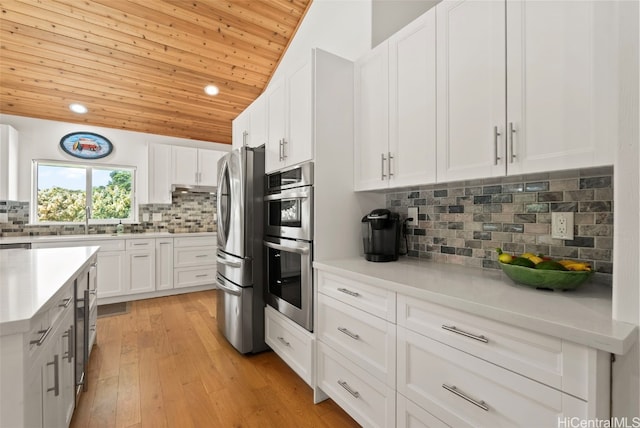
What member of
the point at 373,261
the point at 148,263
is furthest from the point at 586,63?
the point at 148,263

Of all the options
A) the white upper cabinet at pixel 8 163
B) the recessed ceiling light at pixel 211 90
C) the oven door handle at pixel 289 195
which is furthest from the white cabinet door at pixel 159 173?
the oven door handle at pixel 289 195

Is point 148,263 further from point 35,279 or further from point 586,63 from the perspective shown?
point 586,63

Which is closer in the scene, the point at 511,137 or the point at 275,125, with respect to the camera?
the point at 511,137

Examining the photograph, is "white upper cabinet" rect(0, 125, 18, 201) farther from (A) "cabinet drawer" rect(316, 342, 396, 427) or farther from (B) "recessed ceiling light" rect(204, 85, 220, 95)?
(A) "cabinet drawer" rect(316, 342, 396, 427)

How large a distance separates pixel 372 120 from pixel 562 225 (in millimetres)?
1159

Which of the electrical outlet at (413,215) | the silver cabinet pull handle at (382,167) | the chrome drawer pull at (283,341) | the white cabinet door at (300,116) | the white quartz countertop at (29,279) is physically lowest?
the chrome drawer pull at (283,341)

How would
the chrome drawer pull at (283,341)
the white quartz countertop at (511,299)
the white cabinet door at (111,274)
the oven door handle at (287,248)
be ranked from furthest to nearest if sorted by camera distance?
the white cabinet door at (111,274)
the chrome drawer pull at (283,341)
the oven door handle at (287,248)
the white quartz countertop at (511,299)

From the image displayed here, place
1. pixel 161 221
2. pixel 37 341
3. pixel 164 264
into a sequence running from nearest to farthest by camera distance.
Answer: pixel 37 341 → pixel 164 264 → pixel 161 221

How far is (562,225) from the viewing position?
1.30 m

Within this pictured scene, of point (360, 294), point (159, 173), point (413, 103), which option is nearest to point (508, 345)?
point (360, 294)

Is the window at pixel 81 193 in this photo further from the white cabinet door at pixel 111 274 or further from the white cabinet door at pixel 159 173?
the white cabinet door at pixel 111 274

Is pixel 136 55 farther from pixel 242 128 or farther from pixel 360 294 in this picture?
pixel 360 294

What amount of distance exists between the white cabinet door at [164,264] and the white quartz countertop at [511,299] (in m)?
3.28

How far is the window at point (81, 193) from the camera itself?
12.9ft
